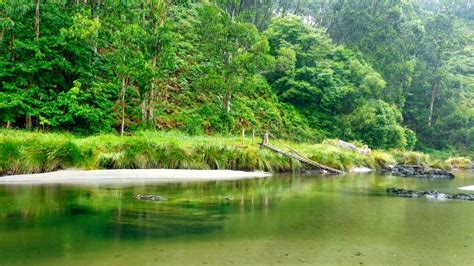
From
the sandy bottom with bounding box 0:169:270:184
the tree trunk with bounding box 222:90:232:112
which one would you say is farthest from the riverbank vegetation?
the tree trunk with bounding box 222:90:232:112

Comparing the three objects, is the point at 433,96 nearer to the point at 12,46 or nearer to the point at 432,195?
the point at 432,195

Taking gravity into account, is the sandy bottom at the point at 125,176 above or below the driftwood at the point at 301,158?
below

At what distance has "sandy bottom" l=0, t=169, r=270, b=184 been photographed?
15414 mm

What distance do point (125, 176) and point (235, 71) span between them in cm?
1691

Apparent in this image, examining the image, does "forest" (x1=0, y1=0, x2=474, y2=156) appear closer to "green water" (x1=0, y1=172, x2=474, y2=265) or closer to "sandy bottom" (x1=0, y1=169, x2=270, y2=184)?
"sandy bottom" (x1=0, y1=169, x2=270, y2=184)

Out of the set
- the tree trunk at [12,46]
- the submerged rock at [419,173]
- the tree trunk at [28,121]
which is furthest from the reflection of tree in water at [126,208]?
the submerged rock at [419,173]

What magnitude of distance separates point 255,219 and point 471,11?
350 feet

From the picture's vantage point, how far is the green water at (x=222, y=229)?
6.49m

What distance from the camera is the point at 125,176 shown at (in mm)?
17797

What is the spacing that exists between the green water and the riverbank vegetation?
298 cm

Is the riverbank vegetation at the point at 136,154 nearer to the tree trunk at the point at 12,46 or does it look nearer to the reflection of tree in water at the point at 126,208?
the reflection of tree in water at the point at 126,208

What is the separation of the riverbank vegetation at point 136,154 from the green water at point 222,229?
2977 mm

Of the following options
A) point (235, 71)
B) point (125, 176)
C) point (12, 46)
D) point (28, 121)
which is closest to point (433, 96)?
point (235, 71)

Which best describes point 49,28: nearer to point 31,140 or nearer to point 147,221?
point 31,140
